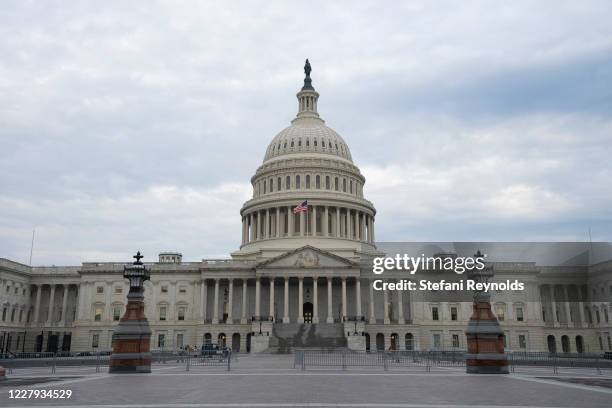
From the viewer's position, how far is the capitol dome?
107m

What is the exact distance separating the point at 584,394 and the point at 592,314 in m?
82.9

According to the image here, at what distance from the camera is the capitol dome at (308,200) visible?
107 meters

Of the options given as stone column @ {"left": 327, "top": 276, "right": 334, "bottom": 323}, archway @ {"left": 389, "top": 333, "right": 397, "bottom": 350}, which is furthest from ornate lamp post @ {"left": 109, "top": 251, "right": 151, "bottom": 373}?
archway @ {"left": 389, "top": 333, "right": 397, "bottom": 350}

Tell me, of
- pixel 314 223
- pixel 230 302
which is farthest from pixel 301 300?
pixel 314 223

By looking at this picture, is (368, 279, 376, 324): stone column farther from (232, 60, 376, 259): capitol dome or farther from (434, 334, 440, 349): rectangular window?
(434, 334, 440, 349): rectangular window

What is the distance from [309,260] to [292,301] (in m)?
8.94

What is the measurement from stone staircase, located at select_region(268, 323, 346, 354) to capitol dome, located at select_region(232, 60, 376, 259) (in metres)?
20.7

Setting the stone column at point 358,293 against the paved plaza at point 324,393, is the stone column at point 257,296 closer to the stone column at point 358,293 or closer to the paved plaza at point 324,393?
the stone column at point 358,293

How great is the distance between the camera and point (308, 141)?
11738 cm

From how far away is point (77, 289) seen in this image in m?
103

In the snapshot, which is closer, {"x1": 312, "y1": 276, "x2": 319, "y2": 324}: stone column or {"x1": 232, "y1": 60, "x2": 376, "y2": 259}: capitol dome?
{"x1": 312, "y1": 276, "x2": 319, "y2": 324}: stone column

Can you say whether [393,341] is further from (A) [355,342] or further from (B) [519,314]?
(B) [519,314]

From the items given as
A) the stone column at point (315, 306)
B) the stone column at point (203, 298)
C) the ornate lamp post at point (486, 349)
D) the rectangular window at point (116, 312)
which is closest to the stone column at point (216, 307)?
the stone column at point (203, 298)

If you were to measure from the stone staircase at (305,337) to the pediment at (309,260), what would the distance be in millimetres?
11026
